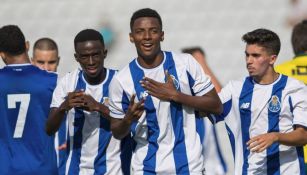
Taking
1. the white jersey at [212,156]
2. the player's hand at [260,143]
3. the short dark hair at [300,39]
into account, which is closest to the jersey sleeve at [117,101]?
the player's hand at [260,143]

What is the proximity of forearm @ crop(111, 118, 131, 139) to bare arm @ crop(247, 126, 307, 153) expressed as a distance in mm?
943

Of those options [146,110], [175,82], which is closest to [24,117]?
[146,110]

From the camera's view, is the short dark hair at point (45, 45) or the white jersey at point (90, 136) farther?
the short dark hair at point (45, 45)

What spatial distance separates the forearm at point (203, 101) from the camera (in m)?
7.36

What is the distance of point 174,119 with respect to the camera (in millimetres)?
7520

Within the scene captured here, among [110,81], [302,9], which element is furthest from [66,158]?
[302,9]

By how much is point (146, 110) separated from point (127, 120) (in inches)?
9.3

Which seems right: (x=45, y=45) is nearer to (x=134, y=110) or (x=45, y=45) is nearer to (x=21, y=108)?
(x=21, y=108)

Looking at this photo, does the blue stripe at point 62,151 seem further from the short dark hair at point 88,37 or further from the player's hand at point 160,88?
the player's hand at point 160,88

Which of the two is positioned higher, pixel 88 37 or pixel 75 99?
pixel 88 37

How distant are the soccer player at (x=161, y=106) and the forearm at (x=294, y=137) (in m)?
0.53

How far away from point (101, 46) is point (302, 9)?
592cm

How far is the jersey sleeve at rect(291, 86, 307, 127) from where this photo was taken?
7.55 m

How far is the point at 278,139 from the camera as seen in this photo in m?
7.35
